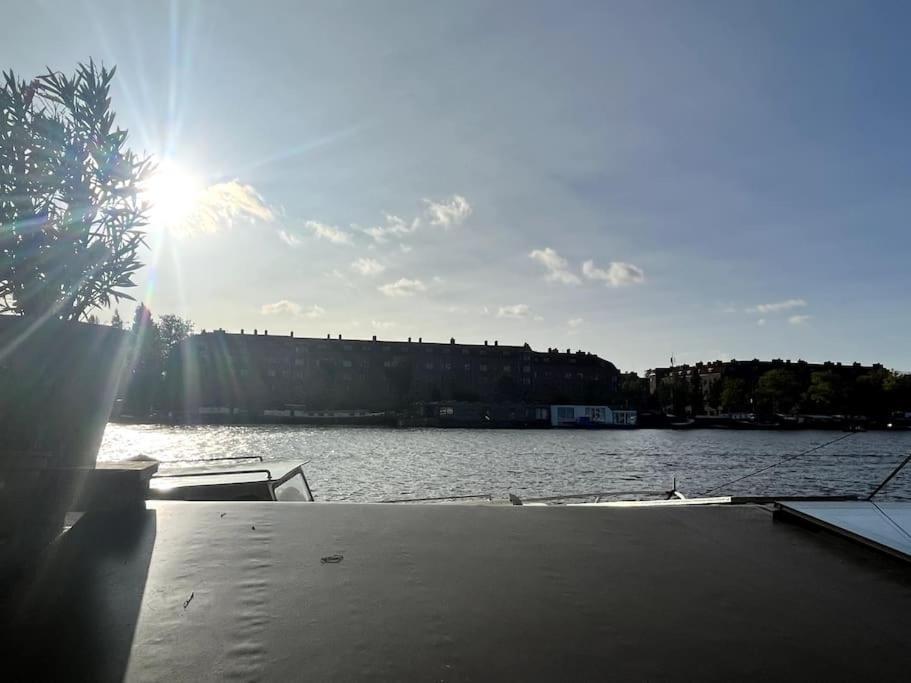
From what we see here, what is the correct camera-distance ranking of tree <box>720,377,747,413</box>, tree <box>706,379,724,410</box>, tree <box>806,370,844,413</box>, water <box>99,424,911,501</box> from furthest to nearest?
tree <box>706,379,724,410</box>
tree <box>720,377,747,413</box>
tree <box>806,370,844,413</box>
water <box>99,424,911,501</box>

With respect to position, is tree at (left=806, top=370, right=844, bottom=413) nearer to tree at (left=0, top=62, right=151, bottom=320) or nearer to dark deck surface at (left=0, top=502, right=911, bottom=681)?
dark deck surface at (left=0, top=502, right=911, bottom=681)

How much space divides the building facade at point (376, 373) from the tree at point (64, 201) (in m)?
139

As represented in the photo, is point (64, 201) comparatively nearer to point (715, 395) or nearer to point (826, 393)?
point (826, 393)

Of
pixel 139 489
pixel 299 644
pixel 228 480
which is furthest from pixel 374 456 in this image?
pixel 299 644

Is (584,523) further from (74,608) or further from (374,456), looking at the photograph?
(374,456)

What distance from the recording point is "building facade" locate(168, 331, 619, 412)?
150375mm

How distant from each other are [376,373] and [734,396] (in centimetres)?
9816

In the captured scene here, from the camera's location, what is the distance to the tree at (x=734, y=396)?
171125 millimetres

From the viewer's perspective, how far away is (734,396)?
561 ft

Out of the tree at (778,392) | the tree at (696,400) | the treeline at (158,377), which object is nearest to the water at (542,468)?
the treeline at (158,377)

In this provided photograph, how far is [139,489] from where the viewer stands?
6816 mm

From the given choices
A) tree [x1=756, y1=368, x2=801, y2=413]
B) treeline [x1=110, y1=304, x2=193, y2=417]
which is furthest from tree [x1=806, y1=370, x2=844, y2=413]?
treeline [x1=110, y1=304, x2=193, y2=417]

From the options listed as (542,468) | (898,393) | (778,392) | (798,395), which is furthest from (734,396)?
(542,468)

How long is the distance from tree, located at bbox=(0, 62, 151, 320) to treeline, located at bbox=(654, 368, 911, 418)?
584 ft
